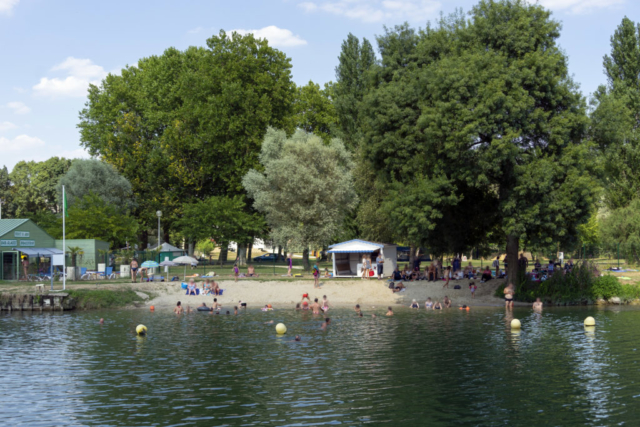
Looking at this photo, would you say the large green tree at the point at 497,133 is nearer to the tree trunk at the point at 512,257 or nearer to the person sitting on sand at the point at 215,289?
the tree trunk at the point at 512,257

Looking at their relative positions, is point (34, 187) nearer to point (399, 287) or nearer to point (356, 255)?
point (356, 255)

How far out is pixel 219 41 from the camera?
247ft

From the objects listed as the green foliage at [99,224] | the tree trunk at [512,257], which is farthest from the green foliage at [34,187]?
the tree trunk at [512,257]

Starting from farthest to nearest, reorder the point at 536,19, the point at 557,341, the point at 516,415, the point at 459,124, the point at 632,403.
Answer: the point at 536,19, the point at 459,124, the point at 557,341, the point at 632,403, the point at 516,415

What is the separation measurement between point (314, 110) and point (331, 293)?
128 feet

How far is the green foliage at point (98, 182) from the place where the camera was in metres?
76.5

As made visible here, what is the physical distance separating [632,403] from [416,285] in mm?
33437

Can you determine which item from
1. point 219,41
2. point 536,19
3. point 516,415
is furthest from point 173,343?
point 219,41

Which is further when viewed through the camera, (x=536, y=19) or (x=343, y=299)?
(x=343, y=299)

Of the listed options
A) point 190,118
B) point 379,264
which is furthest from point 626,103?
point 190,118

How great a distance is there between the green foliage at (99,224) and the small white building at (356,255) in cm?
2234

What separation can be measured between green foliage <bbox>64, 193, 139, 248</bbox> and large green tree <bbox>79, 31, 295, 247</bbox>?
495 inches

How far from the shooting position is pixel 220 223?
6850 cm

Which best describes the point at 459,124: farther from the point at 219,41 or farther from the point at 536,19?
the point at 219,41
